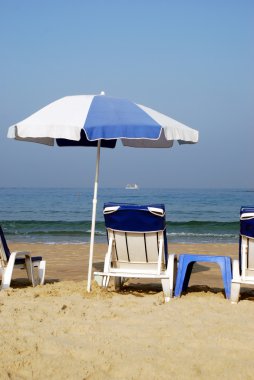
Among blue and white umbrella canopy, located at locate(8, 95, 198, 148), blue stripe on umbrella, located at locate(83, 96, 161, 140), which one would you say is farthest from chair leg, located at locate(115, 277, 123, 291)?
blue stripe on umbrella, located at locate(83, 96, 161, 140)

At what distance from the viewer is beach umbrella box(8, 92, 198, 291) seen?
5.55 metres

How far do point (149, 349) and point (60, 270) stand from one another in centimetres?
540

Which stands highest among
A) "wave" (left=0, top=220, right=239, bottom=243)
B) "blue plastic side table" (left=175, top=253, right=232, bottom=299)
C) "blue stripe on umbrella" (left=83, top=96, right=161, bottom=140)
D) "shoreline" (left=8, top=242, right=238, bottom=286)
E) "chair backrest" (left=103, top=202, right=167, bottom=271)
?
"blue stripe on umbrella" (left=83, top=96, right=161, bottom=140)

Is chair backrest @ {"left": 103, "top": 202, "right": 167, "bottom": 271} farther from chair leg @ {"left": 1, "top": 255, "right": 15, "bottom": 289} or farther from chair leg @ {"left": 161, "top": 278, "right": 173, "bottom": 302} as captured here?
chair leg @ {"left": 1, "top": 255, "right": 15, "bottom": 289}

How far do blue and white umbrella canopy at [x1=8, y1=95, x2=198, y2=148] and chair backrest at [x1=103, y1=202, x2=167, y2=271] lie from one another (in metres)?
0.85

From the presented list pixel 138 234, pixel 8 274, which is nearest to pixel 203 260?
pixel 138 234

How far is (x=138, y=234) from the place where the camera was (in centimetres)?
626

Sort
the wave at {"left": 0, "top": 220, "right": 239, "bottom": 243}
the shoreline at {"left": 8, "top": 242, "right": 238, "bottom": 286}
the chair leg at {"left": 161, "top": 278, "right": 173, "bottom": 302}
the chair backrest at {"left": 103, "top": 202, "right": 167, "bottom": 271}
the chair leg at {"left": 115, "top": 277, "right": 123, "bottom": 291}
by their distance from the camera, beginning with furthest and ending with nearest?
the wave at {"left": 0, "top": 220, "right": 239, "bottom": 243} → the shoreline at {"left": 8, "top": 242, "right": 238, "bottom": 286} → the chair leg at {"left": 115, "top": 277, "right": 123, "bottom": 291} → the chair backrest at {"left": 103, "top": 202, "right": 167, "bottom": 271} → the chair leg at {"left": 161, "top": 278, "right": 173, "bottom": 302}

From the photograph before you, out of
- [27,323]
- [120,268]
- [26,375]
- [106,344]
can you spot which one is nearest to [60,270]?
[120,268]

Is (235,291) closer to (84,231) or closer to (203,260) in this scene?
(203,260)

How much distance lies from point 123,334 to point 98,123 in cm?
220

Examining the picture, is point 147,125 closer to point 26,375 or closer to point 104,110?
point 104,110

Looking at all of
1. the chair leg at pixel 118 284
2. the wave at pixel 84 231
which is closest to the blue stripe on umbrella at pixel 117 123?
the chair leg at pixel 118 284

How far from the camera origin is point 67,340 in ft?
13.7
